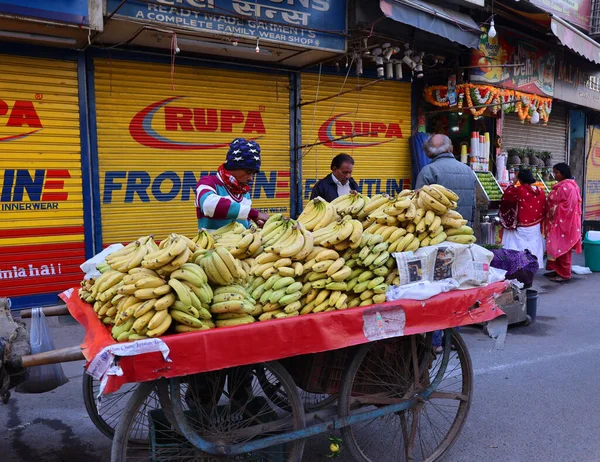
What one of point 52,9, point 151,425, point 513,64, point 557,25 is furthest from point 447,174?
point 557,25

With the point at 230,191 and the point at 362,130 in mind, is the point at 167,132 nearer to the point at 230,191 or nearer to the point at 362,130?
the point at 362,130

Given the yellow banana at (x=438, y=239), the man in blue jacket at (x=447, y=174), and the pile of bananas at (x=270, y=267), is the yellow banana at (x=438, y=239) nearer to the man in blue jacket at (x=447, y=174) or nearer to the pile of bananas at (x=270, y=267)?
the pile of bananas at (x=270, y=267)

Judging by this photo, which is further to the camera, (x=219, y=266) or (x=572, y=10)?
(x=572, y=10)

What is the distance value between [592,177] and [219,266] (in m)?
15.5

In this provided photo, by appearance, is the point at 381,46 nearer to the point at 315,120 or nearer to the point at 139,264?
the point at 315,120

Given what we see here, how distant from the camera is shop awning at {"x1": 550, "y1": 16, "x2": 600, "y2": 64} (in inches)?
367

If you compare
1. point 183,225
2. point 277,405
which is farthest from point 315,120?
point 277,405

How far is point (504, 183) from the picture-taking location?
1005 cm

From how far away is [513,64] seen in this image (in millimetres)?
9695

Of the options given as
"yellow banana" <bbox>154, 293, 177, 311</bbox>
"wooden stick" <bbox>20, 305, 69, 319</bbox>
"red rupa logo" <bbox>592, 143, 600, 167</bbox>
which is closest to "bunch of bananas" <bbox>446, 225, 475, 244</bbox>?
"yellow banana" <bbox>154, 293, 177, 311</bbox>

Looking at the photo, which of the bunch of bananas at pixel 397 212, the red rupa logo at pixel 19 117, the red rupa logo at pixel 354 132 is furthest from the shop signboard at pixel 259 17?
the bunch of bananas at pixel 397 212

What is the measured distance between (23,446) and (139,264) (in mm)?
1863

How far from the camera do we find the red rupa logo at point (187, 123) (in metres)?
6.82

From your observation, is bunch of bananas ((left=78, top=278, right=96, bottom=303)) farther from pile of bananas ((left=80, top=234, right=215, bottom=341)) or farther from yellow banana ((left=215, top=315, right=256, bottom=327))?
yellow banana ((left=215, top=315, right=256, bottom=327))
